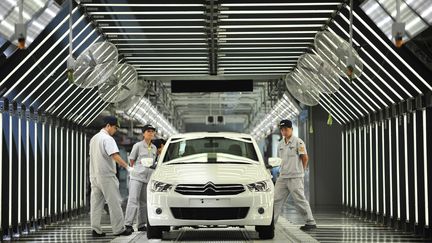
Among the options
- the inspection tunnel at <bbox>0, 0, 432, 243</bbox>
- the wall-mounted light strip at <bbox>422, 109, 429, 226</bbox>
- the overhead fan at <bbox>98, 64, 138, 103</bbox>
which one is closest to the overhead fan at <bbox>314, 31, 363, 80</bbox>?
the inspection tunnel at <bbox>0, 0, 432, 243</bbox>

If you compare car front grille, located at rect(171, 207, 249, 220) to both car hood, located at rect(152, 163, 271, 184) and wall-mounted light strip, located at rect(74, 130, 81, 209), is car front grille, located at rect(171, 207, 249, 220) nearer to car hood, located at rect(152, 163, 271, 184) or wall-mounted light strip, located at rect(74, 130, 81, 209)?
car hood, located at rect(152, 163, 271, 184)

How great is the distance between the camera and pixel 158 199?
12258mm

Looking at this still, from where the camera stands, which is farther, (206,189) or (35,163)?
(35,163)

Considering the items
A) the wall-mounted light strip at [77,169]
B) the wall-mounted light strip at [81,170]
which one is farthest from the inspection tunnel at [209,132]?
the wall-mounted light strip at [81,170]

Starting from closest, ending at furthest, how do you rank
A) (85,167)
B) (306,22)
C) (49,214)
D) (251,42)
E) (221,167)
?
(221,167), (306,22), (251,42), (49,214), (85,167)

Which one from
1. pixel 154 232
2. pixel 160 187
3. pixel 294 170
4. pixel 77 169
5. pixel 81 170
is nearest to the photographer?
pixel 160 187

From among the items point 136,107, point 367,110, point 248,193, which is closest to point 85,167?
point 136,107

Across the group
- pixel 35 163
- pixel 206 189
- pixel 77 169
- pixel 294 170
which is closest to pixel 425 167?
pixel 294 170

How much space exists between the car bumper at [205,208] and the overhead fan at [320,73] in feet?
8.75

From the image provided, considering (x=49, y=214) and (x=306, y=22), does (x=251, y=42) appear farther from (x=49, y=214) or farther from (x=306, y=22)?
(x=49, y=214)

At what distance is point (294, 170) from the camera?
597 inches

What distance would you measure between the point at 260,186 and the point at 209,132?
6.92 ft

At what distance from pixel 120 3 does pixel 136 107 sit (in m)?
11.2

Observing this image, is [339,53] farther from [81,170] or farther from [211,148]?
[81,170]
